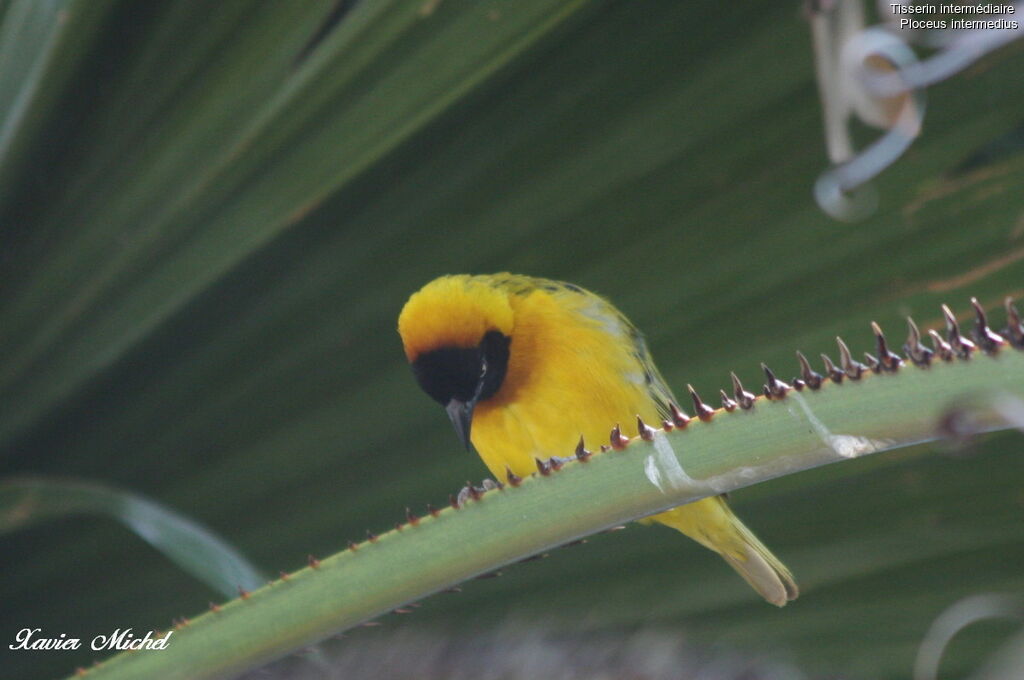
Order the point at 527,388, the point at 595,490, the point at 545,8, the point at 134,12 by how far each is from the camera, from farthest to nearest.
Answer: the point at 527,388 → the point at 134,12 → the point at 545,8 → the point at 595,490

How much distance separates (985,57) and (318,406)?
2.65 ft

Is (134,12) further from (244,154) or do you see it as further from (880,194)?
(880,194)

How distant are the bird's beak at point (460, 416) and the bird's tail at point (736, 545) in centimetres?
27

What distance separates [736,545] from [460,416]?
1.33ft

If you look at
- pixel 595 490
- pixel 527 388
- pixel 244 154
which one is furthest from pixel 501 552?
pixel 527 388

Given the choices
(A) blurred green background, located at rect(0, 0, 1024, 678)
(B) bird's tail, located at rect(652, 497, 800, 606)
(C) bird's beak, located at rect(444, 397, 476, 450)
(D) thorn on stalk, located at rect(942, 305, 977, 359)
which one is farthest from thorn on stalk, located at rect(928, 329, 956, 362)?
(C) bird's beak, located at rect(444, 397, 476, 450)

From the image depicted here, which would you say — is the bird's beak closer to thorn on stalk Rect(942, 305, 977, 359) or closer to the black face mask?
the black face mask

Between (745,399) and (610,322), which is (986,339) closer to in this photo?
(745,399)

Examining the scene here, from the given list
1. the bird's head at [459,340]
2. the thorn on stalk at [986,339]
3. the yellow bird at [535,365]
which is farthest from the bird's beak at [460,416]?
the thorn on stalk at [986,339]

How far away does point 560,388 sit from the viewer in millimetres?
1660

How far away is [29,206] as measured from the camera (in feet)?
3.58

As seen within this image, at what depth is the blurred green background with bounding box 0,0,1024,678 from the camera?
973 mm

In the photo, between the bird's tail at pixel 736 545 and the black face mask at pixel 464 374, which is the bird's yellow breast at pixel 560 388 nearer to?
the black face mask at pixel 464 374

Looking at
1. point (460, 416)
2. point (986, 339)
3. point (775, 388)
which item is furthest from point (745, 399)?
point (460, 416)
